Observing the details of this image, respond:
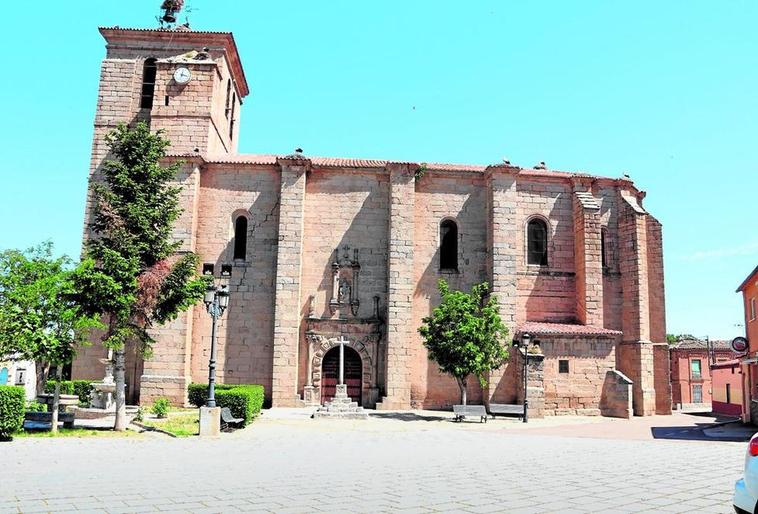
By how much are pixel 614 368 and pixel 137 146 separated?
1936cm

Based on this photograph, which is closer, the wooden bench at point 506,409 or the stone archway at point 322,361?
the wooden bench at point 506,409

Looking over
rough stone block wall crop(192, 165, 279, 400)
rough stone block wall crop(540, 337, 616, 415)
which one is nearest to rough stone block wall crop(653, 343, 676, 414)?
rough stone block wall crop(540, 337, 616, 415)

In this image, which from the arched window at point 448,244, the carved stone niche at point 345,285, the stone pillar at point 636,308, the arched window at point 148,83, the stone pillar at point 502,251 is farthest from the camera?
the arched window at point 148,83

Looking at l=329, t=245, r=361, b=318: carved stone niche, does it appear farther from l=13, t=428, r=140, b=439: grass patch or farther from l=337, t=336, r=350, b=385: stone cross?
l=13, t=428, r=140, b=439: grass patch

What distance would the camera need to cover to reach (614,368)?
79.3 ft

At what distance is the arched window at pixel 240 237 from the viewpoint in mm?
26141

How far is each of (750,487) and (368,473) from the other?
18.5 feet

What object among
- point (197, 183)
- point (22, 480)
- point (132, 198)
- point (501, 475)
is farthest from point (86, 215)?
point (501, 475)

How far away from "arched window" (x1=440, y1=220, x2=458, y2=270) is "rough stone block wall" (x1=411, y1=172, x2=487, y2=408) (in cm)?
29

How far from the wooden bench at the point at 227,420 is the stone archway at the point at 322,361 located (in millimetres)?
8492

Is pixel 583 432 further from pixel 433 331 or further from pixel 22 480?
pixel 22 480

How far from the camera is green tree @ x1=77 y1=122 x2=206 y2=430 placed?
16.1m

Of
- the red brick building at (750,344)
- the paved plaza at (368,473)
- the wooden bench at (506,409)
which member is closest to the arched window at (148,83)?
the paved plaza at (368,473)

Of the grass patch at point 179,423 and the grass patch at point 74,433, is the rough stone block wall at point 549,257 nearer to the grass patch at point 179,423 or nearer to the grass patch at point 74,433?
the grass patch at point 179,423
